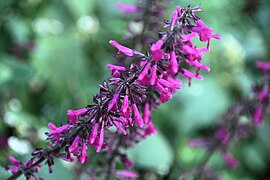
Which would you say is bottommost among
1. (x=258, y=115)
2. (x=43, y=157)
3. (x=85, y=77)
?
(x=258, y=115)

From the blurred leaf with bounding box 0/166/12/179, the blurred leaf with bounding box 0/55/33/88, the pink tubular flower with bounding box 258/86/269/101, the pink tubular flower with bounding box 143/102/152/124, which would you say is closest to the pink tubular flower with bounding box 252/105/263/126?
the pink tubular flower with bounding box 258/86/269/101

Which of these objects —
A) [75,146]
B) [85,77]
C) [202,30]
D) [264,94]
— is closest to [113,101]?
[75,146]

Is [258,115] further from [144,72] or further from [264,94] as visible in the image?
[144,72]

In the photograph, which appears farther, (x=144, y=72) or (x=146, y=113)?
(x=146, y=113)

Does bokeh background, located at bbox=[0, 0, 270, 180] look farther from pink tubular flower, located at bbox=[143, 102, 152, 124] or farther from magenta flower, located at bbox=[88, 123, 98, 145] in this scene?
magenta flower, located at bbox=[88, 123, 98, 145]

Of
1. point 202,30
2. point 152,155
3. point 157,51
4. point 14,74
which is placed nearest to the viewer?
point 157,51

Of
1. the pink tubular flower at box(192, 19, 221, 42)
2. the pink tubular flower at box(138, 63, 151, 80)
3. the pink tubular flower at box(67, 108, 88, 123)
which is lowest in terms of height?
the pink tubular flower at box(67, 108, 88, 123)

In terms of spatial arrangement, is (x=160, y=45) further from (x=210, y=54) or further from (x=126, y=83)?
(x=210, y=54)
